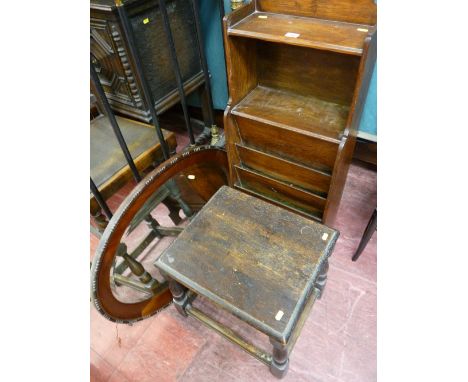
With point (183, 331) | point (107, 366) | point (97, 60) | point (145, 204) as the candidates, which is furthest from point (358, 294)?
point (97, 60)

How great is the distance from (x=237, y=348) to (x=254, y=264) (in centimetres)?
57

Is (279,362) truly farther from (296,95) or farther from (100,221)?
(296,95)

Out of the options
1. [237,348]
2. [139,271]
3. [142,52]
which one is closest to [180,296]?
[139,271]

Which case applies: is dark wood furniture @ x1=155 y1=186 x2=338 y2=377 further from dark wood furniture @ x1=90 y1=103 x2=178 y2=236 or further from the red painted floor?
dark wood furniture @ x1=90 y1=103 x2=178 y2=236

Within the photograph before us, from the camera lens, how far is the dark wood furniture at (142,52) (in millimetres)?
1451

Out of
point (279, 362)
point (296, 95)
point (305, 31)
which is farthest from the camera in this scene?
point (296, 95)

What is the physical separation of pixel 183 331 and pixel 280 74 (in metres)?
1.37

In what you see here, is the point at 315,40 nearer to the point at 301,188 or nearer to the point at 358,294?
the point at 301,188

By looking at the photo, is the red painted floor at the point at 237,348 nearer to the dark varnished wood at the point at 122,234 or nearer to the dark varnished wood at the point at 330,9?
the dark varnished wood at the point at 122,234

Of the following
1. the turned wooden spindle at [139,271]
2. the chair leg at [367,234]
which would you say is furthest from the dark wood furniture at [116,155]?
the chair leg at [367,234]

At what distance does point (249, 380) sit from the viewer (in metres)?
1.40

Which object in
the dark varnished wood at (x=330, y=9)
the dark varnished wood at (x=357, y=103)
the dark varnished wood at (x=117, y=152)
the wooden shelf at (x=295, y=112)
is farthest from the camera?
the dark varnished wood at (x=117, y=152)

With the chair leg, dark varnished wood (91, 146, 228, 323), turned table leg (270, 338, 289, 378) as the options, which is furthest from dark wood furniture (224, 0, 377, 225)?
turned table leg (270, 338, 289, 378)

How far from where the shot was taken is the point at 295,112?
143cm
